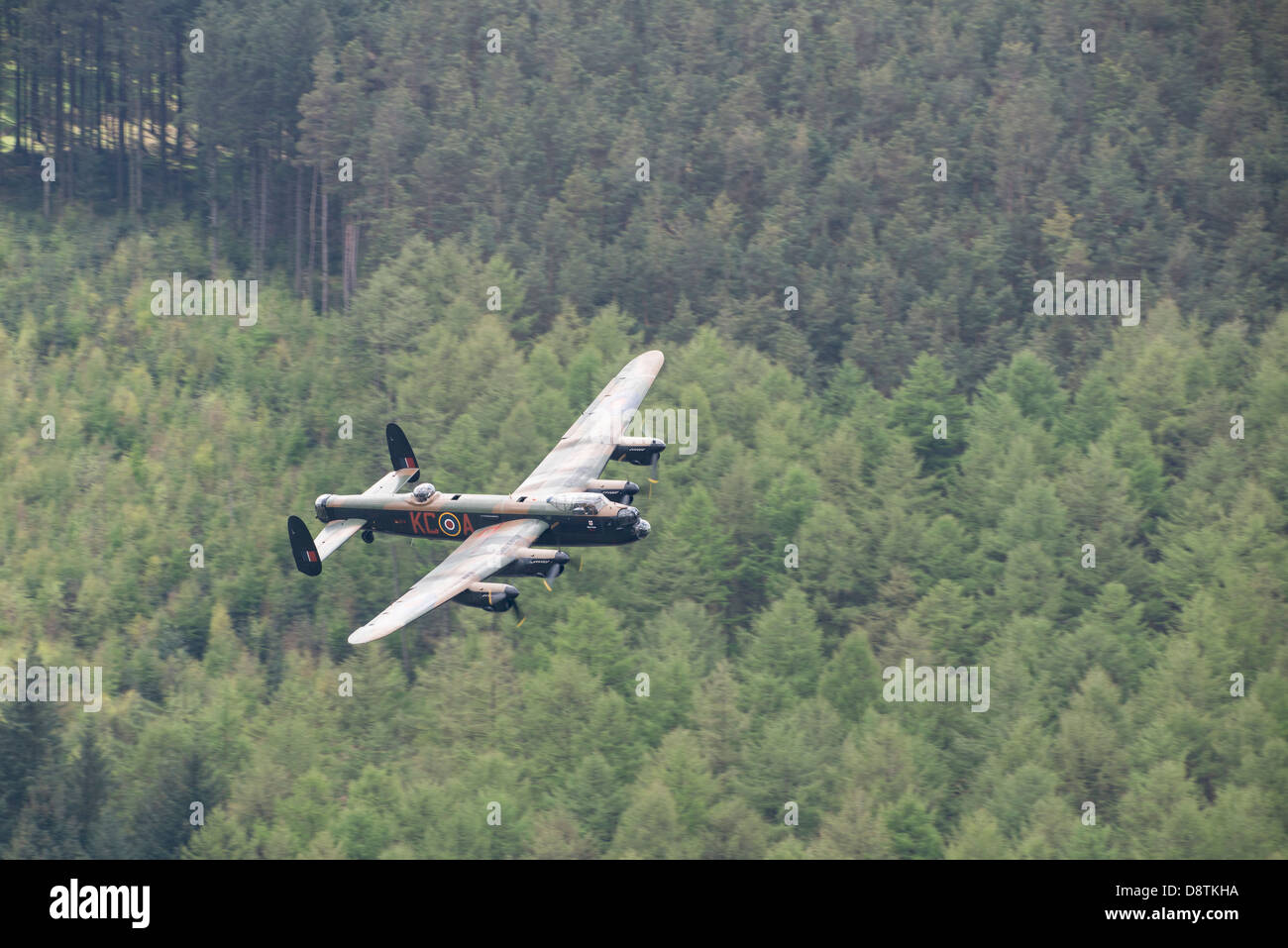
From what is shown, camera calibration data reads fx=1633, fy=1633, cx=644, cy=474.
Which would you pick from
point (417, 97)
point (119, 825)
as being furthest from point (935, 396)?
point (119, 825)

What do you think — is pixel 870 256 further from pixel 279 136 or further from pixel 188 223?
pixel 188 223

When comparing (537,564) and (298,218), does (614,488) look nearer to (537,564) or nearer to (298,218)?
(537,564)

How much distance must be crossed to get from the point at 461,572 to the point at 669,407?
159 ft

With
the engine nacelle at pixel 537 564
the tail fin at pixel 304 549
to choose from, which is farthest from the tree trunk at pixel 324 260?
the engine nacelle at pixel 537 564

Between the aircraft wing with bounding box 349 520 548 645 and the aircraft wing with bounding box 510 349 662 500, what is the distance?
1937mm

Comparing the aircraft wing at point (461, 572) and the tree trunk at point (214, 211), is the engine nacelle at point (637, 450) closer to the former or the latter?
the aircraft wing at point (461, 572)

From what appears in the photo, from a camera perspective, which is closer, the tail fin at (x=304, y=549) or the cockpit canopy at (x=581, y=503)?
the cockpit canopy at (x=581, y=503)

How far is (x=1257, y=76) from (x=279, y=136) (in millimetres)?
A: 80637

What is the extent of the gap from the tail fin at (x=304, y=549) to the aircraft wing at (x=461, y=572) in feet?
18.6

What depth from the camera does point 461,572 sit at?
58.7 metres

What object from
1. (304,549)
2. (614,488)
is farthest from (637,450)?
(304,549)

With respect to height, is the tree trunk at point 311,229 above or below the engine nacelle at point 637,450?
above

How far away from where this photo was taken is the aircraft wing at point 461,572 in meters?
54.8

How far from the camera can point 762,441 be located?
350 feet
